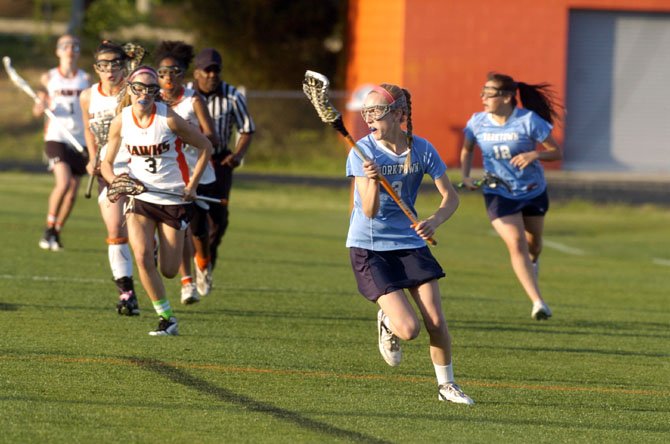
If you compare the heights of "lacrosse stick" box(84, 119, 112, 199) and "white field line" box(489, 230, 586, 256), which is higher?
"lacrosse stick" box(84, 119, 112, 199)

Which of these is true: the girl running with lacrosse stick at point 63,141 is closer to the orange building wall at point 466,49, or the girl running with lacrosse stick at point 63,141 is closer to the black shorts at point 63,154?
the black shorts at point 63,154

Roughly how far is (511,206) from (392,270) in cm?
376

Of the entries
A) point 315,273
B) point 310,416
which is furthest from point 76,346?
point 315,273

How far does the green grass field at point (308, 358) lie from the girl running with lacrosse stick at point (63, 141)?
Answer: 1.29 ft

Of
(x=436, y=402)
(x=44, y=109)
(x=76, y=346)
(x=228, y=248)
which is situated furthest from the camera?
(x=228, y=248)

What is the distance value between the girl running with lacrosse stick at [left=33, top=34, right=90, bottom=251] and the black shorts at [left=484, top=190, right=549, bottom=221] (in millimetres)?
4733

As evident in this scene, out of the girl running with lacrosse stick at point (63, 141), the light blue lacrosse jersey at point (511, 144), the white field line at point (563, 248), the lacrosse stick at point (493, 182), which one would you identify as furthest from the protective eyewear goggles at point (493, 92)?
the white field line at point (563, 248)

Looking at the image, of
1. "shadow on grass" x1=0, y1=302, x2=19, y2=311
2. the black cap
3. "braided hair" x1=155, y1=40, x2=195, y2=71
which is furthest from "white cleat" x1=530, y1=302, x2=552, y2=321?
"shadow on grass" x1=0, y1=302, x2=19, y2=311

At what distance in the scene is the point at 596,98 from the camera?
29.8 metres

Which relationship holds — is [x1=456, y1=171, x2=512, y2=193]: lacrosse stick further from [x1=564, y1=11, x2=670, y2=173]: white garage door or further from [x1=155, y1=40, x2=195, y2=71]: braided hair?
[x1=564, y1=11, x2=670, y2=173]: white garage door

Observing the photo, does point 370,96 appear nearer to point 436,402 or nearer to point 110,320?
point 436,402

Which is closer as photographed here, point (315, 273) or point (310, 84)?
point (310, 84)

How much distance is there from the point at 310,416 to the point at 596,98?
24169 mm

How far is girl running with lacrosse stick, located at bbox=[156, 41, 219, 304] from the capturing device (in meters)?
9.84
